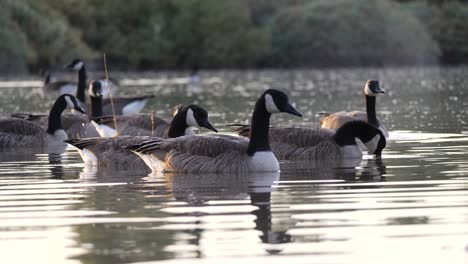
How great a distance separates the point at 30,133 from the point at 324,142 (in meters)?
6.12

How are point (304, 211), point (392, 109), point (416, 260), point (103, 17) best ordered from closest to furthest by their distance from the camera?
point (416, 260), point (304, 211), point (392, 109), point (103, 17)

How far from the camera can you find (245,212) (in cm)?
1145

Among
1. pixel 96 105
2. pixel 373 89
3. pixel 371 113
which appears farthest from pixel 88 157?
pixel 96 105

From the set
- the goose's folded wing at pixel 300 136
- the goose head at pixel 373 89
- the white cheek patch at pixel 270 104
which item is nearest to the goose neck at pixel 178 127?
the goose's folded wing at pixel 300 136

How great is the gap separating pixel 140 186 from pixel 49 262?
16.6 feet

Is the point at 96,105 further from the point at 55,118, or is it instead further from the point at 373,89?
the point at 373,89

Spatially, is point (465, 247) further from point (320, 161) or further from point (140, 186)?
point (320, 161)

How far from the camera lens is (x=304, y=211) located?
37.3ft

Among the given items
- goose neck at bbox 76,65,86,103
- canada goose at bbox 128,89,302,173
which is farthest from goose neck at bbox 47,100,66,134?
goose neck at bbox 76,65,86,103

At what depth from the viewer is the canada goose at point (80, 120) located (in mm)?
23172

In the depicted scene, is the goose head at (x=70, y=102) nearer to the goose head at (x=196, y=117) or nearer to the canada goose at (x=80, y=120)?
the canada goose at (x=80, y=120)

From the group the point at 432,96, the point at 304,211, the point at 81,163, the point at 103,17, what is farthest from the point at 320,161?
the point at 103,17

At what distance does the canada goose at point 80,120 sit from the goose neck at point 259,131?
8.47 m

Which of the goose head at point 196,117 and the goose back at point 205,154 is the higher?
the goose head at point 196,117
